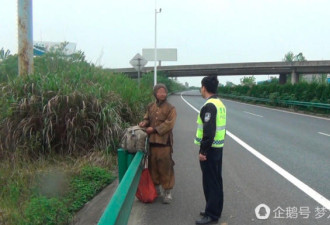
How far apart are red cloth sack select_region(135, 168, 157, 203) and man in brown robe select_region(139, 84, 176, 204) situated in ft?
0.45

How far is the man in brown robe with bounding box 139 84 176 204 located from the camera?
217 inches

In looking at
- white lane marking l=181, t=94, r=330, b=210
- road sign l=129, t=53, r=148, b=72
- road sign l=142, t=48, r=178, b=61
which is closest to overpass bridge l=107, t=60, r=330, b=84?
road sign l=142, t=48, r=178, b=61

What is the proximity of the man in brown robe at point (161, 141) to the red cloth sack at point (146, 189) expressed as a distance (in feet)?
0.45

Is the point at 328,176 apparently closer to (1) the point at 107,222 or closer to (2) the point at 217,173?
(2) the point at 217,173

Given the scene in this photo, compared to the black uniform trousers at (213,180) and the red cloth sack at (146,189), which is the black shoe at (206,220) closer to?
the black uniform trousers at (213,180)

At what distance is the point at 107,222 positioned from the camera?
2.80 metres

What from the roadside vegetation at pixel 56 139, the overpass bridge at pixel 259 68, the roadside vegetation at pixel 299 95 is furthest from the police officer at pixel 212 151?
the overpass bridge at pixel 259 68

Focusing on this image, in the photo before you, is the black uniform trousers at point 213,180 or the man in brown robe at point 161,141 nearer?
the black uniform trousers at point 213,180

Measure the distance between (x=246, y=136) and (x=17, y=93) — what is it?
8.27 m

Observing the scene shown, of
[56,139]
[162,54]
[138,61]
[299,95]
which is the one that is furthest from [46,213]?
[162,54]

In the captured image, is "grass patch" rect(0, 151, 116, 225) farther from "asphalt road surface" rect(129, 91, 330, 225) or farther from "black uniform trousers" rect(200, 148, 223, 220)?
"black uniform trousers" rect(200, 148, 223, 220)

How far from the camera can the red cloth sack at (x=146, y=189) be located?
220 inches

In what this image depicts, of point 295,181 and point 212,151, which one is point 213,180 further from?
point 295,181

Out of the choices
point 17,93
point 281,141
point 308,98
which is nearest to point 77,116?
point 17,93
